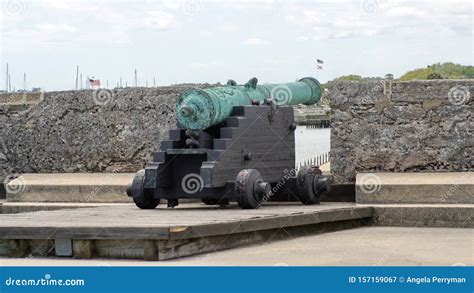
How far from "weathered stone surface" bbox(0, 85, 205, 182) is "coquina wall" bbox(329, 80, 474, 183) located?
1859 mm

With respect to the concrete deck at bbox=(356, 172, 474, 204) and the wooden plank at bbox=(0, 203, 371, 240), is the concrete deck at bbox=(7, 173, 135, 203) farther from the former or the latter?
the concrete deck at bbox=(356, 172, 474, 204)

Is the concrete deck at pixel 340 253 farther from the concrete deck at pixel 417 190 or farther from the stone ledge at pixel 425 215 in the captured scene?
the concrete deck at pixel 417 190

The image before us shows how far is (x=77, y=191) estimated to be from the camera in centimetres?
1149

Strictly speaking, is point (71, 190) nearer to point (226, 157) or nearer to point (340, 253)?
point (226, 157)

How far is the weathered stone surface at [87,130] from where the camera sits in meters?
12.4

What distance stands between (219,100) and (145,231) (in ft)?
7.98

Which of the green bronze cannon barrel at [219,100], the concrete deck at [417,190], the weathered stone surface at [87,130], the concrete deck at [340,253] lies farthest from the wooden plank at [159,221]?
the weathered stone surface at [87,130]

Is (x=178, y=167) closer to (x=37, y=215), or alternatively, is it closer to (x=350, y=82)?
(x=37, y=215)

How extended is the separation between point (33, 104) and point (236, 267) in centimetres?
613

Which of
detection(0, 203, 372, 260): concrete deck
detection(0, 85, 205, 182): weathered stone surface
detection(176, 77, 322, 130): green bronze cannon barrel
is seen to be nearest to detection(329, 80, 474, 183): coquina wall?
detection(176, 77, 322, 130): green bronze cannon barrel

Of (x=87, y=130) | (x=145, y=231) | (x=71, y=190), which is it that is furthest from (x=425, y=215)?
(x=87, y=130)

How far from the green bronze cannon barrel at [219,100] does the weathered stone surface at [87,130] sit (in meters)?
1.49

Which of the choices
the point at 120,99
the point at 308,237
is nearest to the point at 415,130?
the point at 308,237

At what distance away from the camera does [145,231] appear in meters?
7.73
